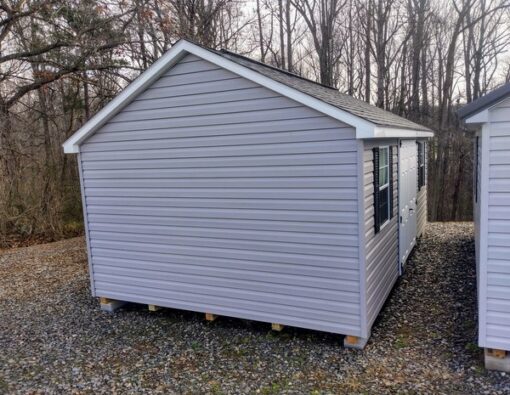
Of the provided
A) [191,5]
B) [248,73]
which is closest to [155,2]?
[191,5]

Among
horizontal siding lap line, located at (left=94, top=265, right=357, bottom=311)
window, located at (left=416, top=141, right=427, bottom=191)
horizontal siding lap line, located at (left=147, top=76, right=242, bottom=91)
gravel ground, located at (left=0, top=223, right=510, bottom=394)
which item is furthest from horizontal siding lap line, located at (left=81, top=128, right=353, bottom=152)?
window, located at (left=416, top=141, right=427, bottom=191)

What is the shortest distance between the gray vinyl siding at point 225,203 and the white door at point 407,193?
2392 mm

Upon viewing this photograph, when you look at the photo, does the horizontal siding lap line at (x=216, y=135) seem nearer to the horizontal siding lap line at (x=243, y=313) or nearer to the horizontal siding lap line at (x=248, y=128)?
the horizontal siding lap line at (x=248, y=128)

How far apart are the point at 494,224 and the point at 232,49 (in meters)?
13.8

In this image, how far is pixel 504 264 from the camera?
3.69 meters

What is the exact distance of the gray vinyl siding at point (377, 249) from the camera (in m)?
4.30

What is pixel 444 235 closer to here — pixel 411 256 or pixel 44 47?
pixel 411 256

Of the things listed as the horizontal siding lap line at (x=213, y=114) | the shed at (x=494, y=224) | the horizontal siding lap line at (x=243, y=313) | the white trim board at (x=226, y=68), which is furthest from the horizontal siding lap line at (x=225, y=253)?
the horizontal siding lap line at (x=213, y=114)

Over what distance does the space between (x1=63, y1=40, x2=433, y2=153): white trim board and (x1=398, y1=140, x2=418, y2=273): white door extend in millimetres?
868

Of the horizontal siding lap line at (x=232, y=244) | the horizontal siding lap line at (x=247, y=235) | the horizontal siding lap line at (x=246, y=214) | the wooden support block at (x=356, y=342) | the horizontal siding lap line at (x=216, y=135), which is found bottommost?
the wooden support block at (x=356, y=342)

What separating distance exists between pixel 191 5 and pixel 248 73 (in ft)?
33.7

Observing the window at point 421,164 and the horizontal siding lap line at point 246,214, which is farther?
the window at point 421,164

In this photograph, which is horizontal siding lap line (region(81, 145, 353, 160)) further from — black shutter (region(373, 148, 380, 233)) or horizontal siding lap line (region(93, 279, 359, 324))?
horizontal siding lap line (region(93, 279, 359, 324))

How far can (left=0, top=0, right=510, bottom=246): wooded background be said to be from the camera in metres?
10.9
